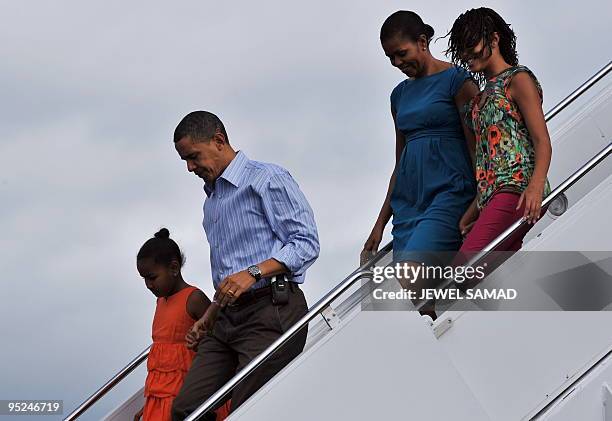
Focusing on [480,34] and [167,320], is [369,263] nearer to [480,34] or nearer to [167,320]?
[167,320]

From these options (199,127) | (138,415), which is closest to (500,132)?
(199,127)

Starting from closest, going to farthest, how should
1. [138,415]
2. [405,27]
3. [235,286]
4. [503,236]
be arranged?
[503,236] → [235,286] → [405,27] → [138,415]

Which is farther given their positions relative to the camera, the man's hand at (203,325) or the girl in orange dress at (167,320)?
the girl in orange dress at (167,320)

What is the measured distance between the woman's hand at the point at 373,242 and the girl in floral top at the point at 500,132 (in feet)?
2.02

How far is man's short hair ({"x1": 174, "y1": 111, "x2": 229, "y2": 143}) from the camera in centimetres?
454

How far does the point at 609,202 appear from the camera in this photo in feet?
14.7

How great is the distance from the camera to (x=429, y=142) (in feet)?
15.6

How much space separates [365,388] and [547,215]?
169cm

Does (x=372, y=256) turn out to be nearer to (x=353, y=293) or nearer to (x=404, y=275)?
(x=353, y=293)

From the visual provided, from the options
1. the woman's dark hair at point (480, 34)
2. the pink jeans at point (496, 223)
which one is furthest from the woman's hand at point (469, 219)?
the woman's dark hair at point (480, 34)

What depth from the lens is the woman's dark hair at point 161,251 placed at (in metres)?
5.12

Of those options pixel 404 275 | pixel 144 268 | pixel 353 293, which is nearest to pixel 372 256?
pixel 353 293

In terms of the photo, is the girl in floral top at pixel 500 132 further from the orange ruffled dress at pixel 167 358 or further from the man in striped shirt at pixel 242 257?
the orange ruffled dress at pixel 167 358

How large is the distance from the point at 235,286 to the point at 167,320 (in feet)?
2.66
